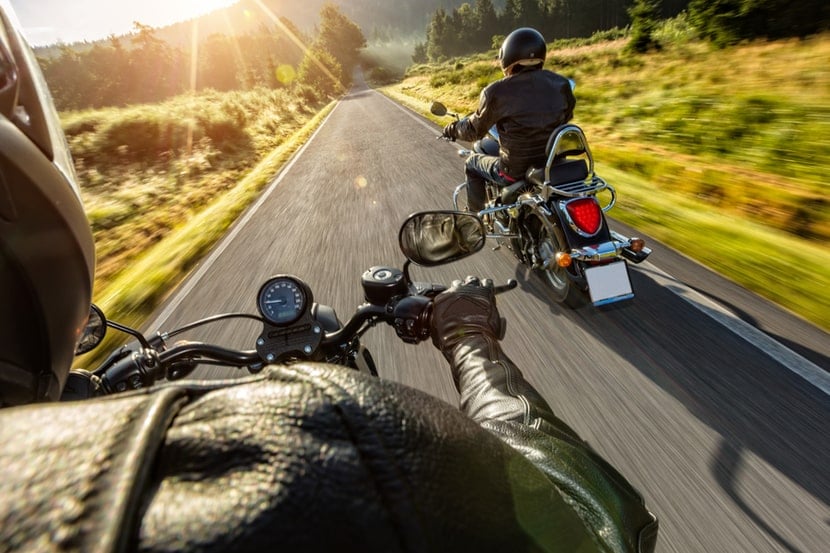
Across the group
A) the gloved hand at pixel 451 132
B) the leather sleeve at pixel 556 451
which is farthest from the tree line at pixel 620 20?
the leather sleeve at pixel 556 451

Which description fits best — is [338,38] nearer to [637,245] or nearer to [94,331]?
[637,245]

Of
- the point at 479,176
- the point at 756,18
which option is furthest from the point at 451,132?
the point at 756,18

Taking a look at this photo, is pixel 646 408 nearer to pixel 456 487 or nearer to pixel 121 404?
pixel 456 487

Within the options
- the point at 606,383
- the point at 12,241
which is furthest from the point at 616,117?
the point at 12,241

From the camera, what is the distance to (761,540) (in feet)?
5.98

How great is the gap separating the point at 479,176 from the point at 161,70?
53.7 meters

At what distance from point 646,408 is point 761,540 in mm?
809

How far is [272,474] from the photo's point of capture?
0.38 meters

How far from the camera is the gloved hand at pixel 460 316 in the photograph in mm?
1737

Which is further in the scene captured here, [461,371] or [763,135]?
[763,135]

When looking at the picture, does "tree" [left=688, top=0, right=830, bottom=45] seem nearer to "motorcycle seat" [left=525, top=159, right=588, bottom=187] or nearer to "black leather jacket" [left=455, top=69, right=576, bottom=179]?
"black leather jacket" [left=455, top=69, right=576, bottom=179]

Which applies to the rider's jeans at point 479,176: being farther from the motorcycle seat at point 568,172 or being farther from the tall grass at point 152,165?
the tall grass at point 152,165

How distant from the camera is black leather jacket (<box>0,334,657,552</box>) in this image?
33 cm

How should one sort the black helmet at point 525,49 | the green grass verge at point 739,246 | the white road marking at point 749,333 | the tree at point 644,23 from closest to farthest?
the white road marking at point 749,333, the green grass verge at point 739,246, the black helmet at point 525,49, the tree at point 644,23
